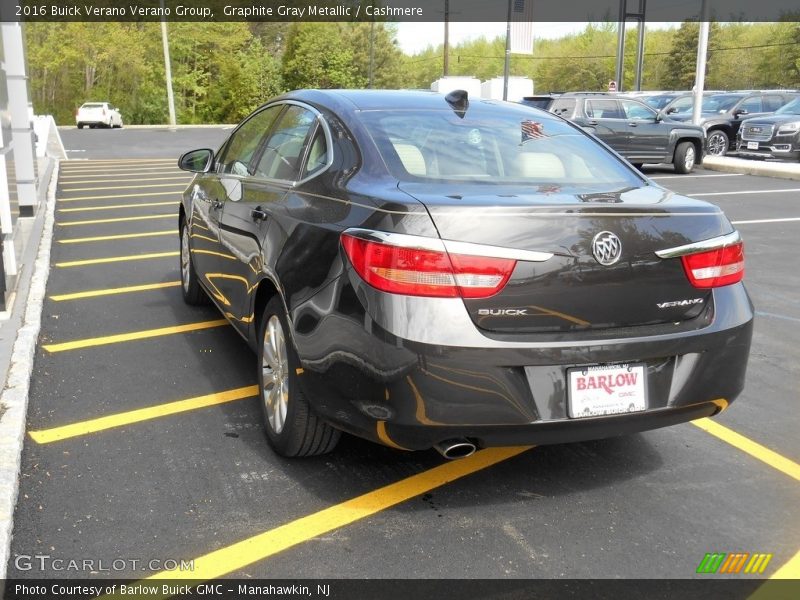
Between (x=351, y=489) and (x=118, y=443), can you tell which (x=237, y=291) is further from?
(x=351, y=489)

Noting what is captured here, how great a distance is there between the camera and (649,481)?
12.1 feet

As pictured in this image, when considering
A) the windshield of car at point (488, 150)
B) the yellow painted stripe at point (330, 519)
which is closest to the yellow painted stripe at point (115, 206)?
the windshield of car at point (488, 150)

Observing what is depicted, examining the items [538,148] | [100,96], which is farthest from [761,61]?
[538,148]

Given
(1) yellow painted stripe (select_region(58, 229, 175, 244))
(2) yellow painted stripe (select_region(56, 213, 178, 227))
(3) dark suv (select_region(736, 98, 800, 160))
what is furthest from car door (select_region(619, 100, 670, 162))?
(1) yellow painted stripe (select_region(58, 229, 175, 244))

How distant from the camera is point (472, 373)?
2994 mm

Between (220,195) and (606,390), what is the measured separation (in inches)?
112

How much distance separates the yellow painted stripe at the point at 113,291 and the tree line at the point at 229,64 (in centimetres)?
4095

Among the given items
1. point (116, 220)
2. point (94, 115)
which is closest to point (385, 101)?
point (116, 220)

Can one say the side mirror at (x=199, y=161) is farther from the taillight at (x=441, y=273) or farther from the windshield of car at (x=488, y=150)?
the taillight at (x=441, y=273)

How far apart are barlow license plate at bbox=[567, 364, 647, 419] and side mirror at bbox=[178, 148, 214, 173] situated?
134 inches

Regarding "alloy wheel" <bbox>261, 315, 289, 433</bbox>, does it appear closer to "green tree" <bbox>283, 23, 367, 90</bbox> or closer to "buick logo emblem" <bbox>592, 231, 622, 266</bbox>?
"buick logo emblem" <bbox>592, 231, 622, 266</bbox>

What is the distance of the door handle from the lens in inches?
162

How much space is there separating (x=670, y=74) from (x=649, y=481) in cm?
9650

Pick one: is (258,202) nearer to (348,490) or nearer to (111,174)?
(348,490)
